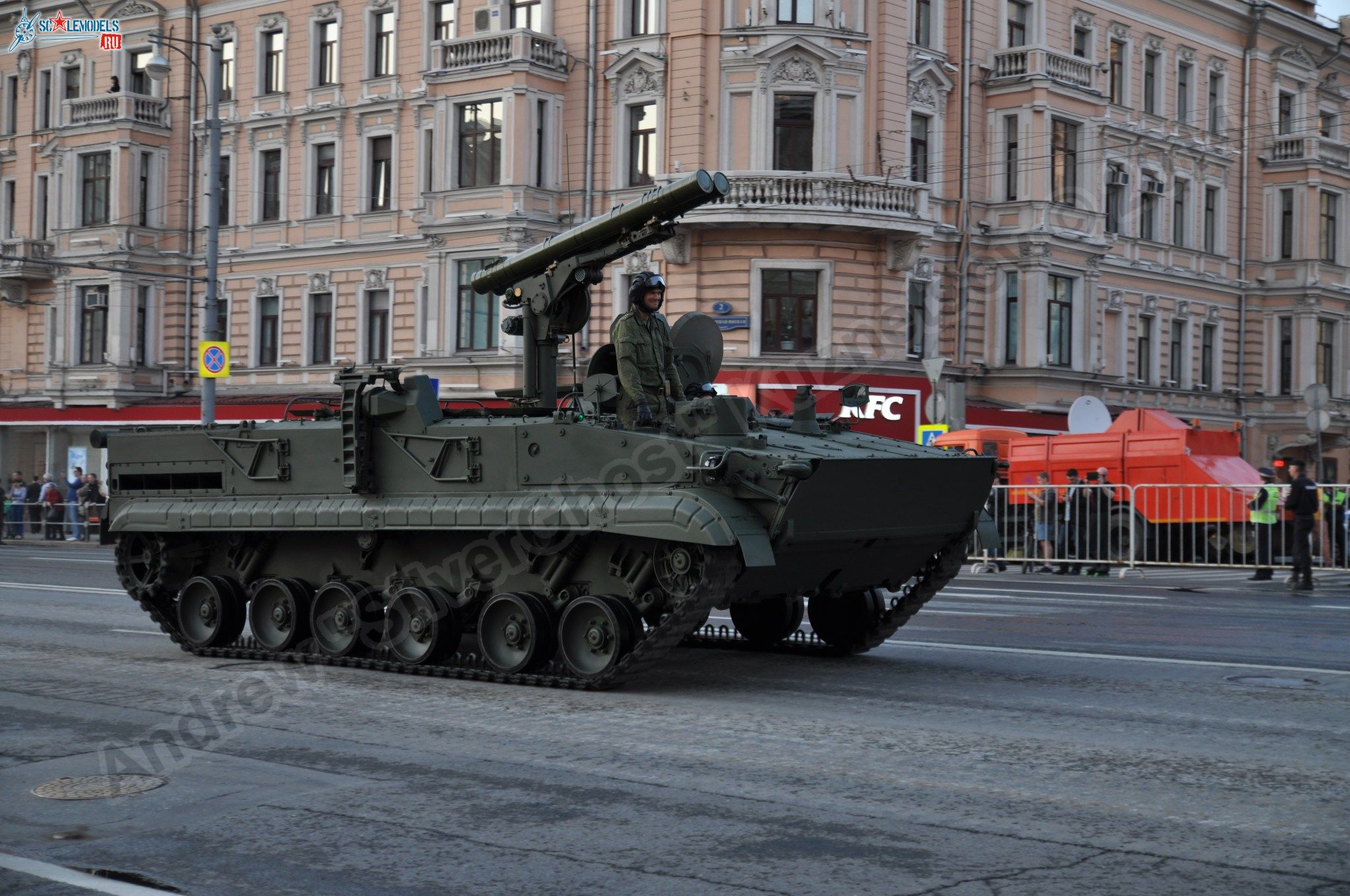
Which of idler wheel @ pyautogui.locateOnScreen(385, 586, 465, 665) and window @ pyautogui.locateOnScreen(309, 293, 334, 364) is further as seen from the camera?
window @ pyautogui.locateOnScreen(309, 293, 334, 364)

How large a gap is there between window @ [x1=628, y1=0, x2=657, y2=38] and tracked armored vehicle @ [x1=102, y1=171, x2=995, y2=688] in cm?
2364

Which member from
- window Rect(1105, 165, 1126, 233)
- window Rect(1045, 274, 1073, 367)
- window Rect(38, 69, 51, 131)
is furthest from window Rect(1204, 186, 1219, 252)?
window Rect(38, 69, 51, 131)

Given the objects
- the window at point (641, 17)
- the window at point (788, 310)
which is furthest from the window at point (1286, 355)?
the window at point (641, 17)

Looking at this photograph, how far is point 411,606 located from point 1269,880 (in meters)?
6.97

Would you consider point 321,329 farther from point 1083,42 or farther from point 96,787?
point 96,787

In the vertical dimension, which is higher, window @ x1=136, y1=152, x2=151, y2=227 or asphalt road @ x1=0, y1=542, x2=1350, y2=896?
window @ x1=136, y1=152, x2=151, y2=227

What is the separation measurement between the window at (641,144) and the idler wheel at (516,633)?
2497 centimetres

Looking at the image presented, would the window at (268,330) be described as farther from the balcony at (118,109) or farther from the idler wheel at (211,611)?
the idler wheel at (211,611)

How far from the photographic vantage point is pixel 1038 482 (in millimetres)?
27078

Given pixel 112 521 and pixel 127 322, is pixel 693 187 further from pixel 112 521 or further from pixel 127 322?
pixel 127 322

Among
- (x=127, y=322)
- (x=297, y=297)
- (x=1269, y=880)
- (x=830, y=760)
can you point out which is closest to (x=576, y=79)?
(x=297, y=297)

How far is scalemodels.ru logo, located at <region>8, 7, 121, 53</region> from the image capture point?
43.1 m

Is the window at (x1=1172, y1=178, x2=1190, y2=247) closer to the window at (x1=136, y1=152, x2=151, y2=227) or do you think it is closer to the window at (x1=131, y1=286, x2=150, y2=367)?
the window at (x1=136, y1=152, x2=151, y2=227)

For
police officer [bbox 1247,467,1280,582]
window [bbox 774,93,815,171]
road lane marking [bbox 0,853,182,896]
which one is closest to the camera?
road lane marking [bbox 0,853,182,896]
